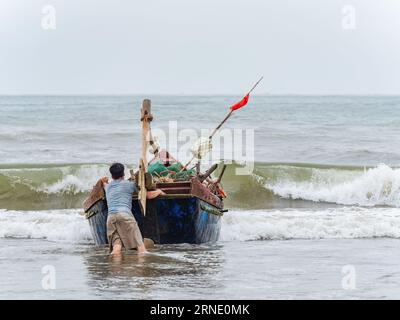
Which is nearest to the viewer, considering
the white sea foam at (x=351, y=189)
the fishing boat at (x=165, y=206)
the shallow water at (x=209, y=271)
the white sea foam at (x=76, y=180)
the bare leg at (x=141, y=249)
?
the shallow water at (x=209, y=271)

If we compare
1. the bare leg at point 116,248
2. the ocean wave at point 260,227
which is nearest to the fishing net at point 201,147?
the ocean wave at point 260,227

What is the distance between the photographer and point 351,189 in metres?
22.9

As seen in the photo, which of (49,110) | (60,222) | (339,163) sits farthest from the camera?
(49,110)

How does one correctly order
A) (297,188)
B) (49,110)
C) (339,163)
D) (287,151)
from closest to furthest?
1. (297,188)
2. (339,163)
3. (287,151)
4. (49,110)

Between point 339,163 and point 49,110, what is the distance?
26.9 m

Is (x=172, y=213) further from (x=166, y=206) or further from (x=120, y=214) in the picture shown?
(x=120, y=214)

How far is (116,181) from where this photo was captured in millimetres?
12641

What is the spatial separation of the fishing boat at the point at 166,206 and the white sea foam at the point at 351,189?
8357 millimetres

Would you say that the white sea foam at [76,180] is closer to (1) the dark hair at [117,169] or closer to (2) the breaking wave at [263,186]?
(2) the breaking wave at [263,186]

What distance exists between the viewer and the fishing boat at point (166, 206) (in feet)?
42.3

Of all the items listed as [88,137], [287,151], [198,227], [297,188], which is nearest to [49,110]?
[88,137]

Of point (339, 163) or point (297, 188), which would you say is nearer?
point (297, 188)
